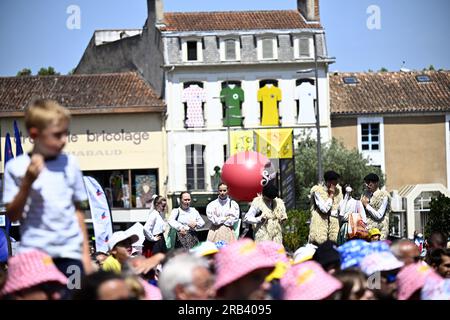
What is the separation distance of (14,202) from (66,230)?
0.36 m

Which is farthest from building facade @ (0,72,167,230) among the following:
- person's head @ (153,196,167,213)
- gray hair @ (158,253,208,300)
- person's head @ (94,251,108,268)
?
gray hair @ (158,253,208,300)

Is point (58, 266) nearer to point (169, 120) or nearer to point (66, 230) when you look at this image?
point (66, 230)

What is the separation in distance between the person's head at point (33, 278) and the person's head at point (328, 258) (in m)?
2.41

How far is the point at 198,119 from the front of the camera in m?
59.9

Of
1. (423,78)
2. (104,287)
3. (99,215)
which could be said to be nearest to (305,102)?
(423,78)

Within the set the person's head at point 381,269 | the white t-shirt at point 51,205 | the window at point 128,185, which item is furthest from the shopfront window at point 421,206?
the white t-shirt at point 51,205

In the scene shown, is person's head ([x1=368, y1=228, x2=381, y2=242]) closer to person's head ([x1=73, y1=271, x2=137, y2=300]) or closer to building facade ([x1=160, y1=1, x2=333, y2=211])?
person's head ([x1=73, y1=271, x2=137, y2=300])

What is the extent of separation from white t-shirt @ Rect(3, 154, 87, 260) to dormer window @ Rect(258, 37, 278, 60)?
54.3 m

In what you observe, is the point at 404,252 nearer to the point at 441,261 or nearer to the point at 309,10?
the point at 441,261

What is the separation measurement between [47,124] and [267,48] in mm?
54852

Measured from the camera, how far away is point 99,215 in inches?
601

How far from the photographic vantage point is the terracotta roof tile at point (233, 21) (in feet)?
199

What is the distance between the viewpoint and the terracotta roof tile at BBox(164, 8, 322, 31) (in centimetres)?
6065
